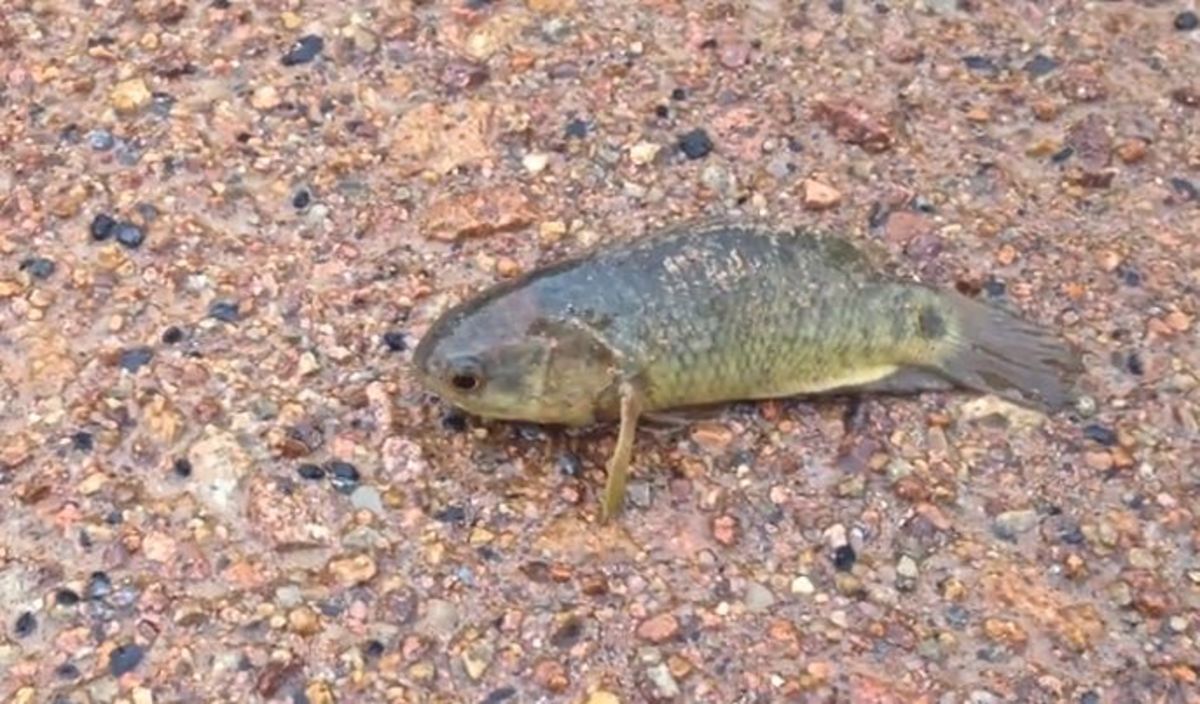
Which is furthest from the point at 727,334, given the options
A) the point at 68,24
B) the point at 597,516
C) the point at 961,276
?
the point at 68,24

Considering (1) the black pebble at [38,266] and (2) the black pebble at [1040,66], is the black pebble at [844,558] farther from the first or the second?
(1) the black pebble at [38,266]

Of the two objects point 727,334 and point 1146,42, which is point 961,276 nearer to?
point 727,334

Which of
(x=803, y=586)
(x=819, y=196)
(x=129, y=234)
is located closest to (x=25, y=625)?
(x=129, y=234)

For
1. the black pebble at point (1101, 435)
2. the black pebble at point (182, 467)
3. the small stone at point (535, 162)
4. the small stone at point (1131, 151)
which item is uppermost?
the small stone at point (1131, 151)

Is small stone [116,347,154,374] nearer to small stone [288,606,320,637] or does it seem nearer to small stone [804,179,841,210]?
small stone [288,606,320,637]

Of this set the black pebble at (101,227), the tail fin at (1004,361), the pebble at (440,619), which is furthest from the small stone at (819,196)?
the black pebble at (101,227)
